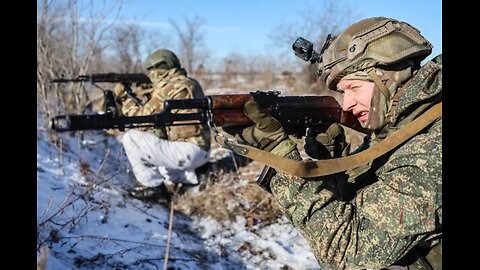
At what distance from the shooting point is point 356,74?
2.30 meters

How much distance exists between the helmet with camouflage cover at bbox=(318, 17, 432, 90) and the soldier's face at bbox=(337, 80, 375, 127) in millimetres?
72

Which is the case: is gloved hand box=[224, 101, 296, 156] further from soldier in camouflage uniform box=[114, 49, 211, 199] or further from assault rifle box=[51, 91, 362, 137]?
soldier in camouflage uniform box=[114, 49, 211, 199]

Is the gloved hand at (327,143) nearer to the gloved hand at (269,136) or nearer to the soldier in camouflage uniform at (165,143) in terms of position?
the gloved hand at (269,136)

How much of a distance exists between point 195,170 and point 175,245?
2366mm

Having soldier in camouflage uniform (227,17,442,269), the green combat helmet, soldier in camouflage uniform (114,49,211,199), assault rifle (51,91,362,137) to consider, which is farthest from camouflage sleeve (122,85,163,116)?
soldier in camouflage uniform (227,17,442,269)

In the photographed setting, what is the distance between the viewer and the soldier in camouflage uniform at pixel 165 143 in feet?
19.7

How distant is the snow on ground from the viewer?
3.78 m

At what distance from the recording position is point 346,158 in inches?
87.7

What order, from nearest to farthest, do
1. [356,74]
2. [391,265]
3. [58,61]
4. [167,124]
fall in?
[391,265] → [356,74] → [167,124] → [58,61]

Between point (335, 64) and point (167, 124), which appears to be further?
point (167, 124)

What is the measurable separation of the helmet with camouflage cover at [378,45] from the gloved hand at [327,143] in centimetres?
60

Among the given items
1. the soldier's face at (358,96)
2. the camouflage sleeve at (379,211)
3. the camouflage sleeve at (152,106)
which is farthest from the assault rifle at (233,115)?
the camouflage sleeve at (152,106)
